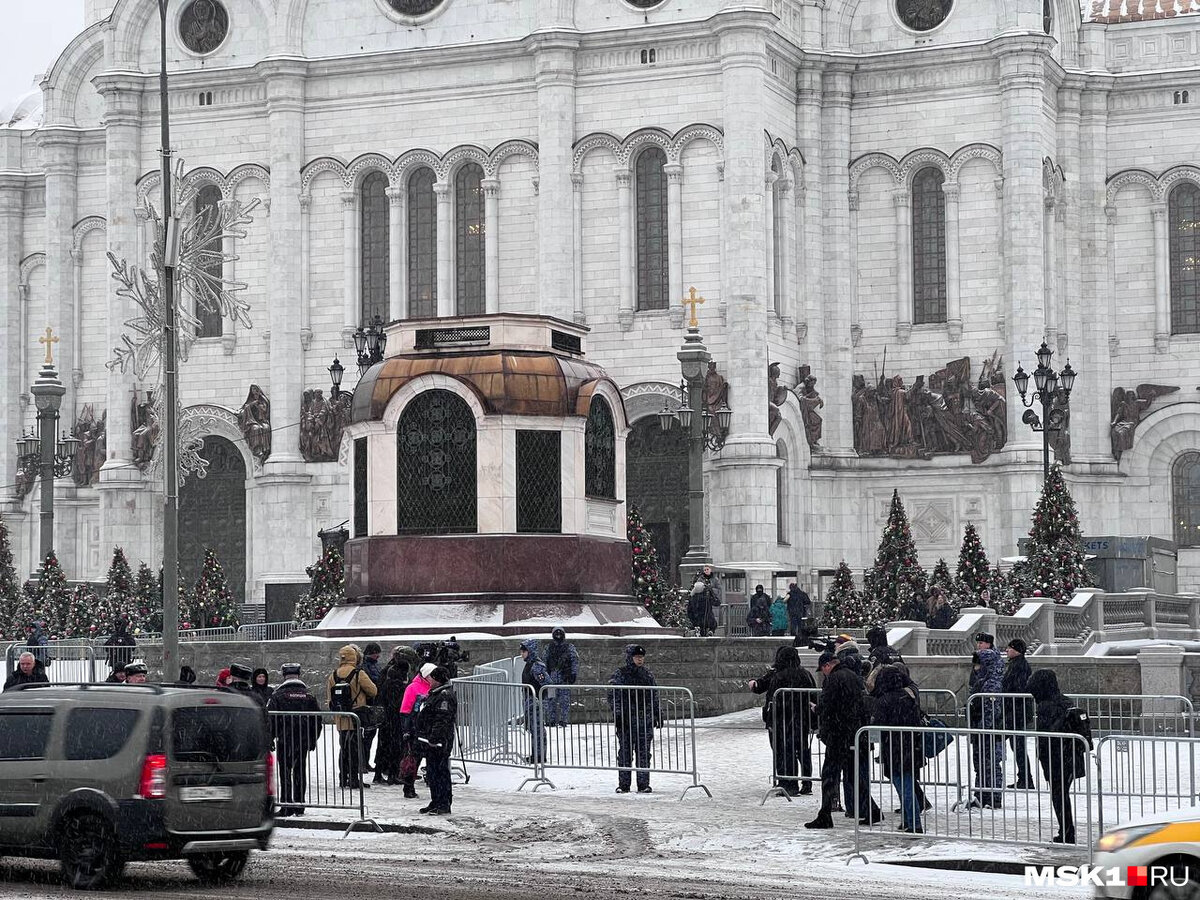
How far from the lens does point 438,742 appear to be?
20.5 m

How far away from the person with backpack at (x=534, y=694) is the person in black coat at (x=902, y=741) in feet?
14.3

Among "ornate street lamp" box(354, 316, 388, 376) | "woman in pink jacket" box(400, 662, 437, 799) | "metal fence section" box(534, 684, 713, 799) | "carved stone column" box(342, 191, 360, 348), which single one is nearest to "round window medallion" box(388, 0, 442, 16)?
"carved stone column" box(342, 191, 360, 348)

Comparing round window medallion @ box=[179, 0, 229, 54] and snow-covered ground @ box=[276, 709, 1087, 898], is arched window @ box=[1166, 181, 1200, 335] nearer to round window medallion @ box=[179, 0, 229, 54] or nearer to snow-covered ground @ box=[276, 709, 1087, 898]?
round window medallion @ box=[179, 0, 229, 54]

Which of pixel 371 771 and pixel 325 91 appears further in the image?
pixel 325 91

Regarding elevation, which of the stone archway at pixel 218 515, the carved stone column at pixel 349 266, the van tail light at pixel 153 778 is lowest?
the van tail light at pixel 153 778

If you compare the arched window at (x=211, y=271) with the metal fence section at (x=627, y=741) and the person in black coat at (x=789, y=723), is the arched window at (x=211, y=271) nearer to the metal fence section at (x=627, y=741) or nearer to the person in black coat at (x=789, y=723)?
the metal fence section at (x=627, y=741)

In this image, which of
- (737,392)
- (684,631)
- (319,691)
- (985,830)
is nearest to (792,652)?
(985,830)

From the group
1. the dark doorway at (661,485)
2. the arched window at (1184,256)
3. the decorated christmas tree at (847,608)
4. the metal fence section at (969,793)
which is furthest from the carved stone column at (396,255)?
the metal fence section at (969,793)

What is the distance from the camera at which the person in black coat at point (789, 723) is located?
71.1 feet

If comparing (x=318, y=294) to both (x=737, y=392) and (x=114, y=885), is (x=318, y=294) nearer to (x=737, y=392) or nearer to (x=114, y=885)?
(x=737, y=392)

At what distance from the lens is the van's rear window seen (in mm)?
16484

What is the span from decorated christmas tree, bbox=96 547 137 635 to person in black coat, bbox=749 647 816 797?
2326 cm

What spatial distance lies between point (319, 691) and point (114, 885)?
554 inches

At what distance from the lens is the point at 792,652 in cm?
2155
